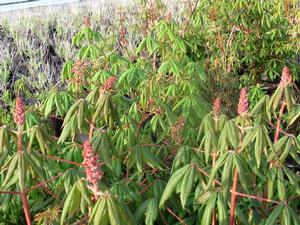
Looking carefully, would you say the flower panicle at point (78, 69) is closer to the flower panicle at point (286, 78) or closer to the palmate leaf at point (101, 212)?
the flower panicle at point (286, 78)

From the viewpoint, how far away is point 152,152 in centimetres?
188

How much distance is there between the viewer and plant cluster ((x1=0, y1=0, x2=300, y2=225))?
1301 mm

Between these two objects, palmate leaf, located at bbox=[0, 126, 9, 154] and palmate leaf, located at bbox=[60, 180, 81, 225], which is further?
palmate leaf, located at bbox=[0, 126, 9, 154]

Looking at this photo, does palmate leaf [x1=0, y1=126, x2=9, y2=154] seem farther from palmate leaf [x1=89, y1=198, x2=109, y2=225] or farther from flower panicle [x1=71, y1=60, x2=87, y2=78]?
flower panicle [x1=71, y1=60, x2=87, y2=78]

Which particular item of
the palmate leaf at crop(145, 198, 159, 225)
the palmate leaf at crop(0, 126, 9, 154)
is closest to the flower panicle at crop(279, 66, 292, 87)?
the palmate leaf at crop(145, 198, 159, 225)

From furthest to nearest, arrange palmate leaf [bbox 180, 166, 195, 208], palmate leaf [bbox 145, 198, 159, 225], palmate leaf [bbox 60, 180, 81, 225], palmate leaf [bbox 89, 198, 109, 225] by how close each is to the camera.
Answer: palmate leaf [bbox 145, 198, 159, 225]
palmate leaf [bbox 180, 166, 195, 208]
palmate leaf [bbox 60, 180, 81, 225]
palmate leaf [bbox 89, 198, 109, 225]

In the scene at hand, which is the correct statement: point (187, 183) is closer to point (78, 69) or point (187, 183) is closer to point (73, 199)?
point (73, 199)

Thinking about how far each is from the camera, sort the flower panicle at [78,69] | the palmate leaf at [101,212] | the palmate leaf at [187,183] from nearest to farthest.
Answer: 1. the palmate leaf at [101,212]
2. the palmate leaf at [187,183]
3. the flower panicle at [78,69]

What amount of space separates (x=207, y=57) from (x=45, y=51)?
6.79ft

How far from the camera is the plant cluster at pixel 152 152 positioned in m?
1.30

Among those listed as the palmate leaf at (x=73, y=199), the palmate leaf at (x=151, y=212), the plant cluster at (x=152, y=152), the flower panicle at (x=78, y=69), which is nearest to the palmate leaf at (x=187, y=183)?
the plant cluster at (x=152, y=152)

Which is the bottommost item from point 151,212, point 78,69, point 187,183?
point 151,212

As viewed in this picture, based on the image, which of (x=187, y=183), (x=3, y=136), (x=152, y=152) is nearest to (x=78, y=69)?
(x=152, y=152)

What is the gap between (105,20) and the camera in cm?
587
